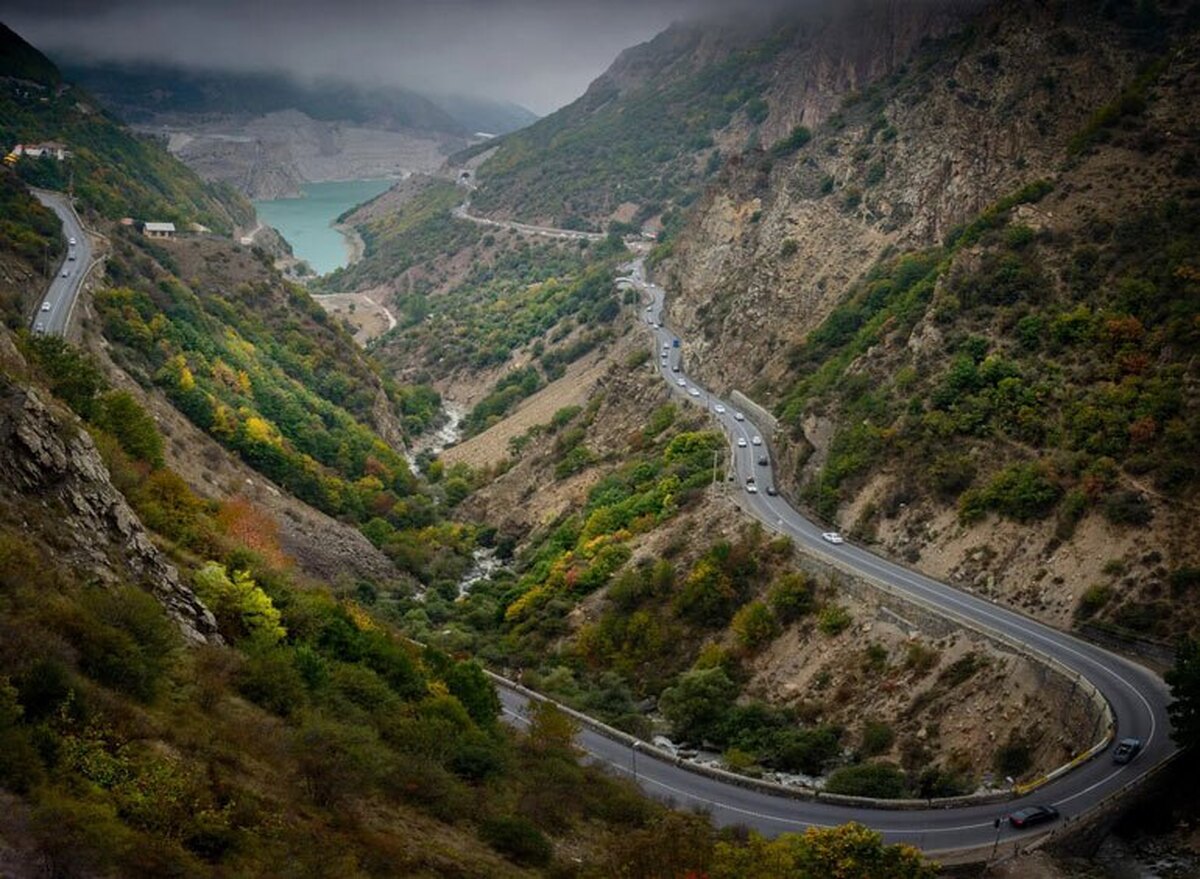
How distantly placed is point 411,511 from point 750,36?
415ft

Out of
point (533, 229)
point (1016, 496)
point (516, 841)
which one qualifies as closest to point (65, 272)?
point (516, 841)

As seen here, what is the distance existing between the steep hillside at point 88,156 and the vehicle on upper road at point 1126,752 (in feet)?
277

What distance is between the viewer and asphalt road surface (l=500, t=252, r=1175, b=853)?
2909 centimetres

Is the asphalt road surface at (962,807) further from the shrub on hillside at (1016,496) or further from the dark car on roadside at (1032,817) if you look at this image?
the shrub on hillside at (1016,496)

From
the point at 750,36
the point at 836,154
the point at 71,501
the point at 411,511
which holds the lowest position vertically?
the point at 411,511

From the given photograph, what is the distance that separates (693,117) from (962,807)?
14636 centimetres

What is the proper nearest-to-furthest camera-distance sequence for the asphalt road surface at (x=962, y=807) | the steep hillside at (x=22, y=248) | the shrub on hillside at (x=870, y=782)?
the asphalt road surface at (x=962, y=807) < the shrub on hillside at (x=870, y=782) < the steep hillside at (x=22, y=248)

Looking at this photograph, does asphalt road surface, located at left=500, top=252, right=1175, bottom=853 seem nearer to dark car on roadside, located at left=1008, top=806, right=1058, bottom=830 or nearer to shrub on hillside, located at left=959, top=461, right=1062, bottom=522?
dark car on roadside, located at left=1008, top=806, right=1058, bottom=830

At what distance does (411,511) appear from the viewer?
70375 mm

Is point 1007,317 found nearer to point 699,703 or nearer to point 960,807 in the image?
point 699,703

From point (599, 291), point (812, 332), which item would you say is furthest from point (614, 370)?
point (599, 291)

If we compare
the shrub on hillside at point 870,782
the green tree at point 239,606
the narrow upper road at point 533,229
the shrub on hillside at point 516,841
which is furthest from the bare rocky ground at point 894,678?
the narrow upper road at point 533,229

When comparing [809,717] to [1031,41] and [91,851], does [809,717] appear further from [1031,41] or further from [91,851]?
[1031,41]

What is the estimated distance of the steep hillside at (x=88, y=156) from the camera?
96.2 metres
